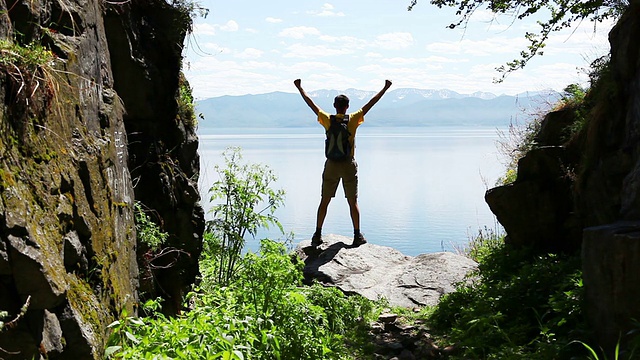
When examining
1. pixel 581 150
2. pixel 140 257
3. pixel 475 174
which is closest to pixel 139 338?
pixel 140 257

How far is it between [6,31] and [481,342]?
4.58 m

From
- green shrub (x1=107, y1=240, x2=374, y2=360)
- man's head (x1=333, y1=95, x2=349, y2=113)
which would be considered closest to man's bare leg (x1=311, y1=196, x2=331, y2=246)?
man's head (x1=333, y1=95, x2=349, y2=113)

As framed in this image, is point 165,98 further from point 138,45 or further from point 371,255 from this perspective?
point 371,255

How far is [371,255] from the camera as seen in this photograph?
32.8 ft

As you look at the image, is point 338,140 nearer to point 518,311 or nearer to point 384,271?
point 384,271

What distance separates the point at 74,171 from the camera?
3801 millimetres

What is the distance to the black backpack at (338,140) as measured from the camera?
31.5 feet

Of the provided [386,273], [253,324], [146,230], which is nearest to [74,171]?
[146,230]

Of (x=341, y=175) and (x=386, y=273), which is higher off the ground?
(x=341, y=175)

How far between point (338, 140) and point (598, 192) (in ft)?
13.3

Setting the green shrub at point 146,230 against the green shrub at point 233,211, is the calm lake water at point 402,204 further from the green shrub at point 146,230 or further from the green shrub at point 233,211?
the green shrub at point 146,230

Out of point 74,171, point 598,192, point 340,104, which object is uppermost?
point 340,104

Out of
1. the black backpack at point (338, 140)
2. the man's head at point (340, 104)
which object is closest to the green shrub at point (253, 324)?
the black backpack at point (338, 140)

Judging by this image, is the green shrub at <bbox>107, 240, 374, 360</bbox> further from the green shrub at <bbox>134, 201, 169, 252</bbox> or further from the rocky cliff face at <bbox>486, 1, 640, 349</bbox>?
the rocky cliff face at <bbox>486, 1, 640, 349</bbox>
